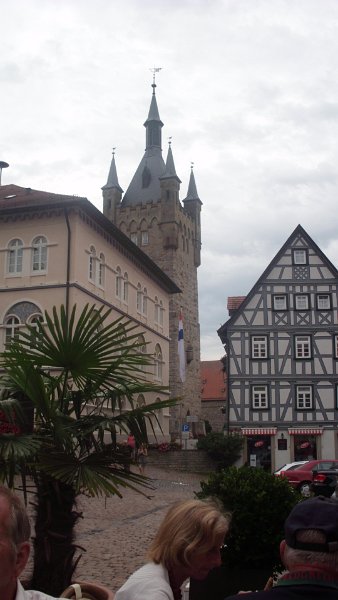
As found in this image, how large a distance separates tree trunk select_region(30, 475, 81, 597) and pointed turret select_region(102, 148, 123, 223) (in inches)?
2295

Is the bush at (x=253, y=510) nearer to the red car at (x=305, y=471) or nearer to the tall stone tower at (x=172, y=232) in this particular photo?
the red car at (x=305, y=471)

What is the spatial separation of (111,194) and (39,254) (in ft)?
113

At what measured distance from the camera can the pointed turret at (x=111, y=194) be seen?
208 feet

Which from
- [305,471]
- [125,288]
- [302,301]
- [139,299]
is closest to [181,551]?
[305,471]

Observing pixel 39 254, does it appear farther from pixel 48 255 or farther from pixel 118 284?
pixel 118 284

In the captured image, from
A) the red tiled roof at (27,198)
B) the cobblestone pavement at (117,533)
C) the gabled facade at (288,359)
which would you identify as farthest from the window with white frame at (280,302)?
the cobblestone pavement at (117,533)

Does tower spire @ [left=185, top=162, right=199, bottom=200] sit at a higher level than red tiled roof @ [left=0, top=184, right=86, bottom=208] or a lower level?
higher

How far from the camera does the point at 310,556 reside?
99.1 inches

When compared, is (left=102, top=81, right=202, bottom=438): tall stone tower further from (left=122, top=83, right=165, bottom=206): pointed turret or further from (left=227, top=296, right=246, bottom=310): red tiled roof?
(left=227, top=296, right=246, bottom=310): red tiled roof

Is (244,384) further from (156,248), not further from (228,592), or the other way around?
(228,592)

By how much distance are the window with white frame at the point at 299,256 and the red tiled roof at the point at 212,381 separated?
33.7 m

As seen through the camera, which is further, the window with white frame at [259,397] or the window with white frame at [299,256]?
the window with white frame at [299,256]

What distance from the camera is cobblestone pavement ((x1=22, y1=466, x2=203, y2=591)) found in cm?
905

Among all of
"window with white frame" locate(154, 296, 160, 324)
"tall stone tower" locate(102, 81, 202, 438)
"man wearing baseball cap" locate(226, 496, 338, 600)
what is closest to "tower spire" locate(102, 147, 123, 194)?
"tall stone tower" locate(102, 81, 202, 438)
